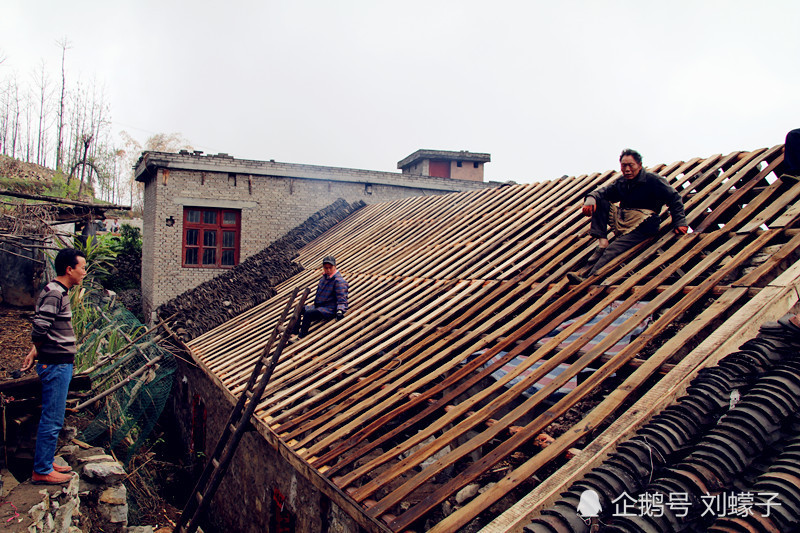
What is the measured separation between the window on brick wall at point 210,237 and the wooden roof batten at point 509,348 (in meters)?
7.86

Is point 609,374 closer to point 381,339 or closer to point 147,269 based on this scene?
point 381,339

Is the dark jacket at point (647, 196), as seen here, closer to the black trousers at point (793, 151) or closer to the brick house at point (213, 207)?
the black trousers at point (793, 151)

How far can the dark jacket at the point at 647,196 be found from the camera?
4605 mm

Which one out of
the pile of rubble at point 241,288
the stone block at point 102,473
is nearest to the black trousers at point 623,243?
the stone block at point 102,473

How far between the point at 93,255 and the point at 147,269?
6.67ft

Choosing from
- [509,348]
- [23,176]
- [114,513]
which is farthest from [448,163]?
[23,176]

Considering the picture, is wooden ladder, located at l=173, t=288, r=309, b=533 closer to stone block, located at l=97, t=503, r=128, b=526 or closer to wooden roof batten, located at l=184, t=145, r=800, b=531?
wooden roof batten, located at l=184, t=145, r=800, b=531

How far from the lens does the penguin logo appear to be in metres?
2.11

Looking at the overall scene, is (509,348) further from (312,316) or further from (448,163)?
(448,163)

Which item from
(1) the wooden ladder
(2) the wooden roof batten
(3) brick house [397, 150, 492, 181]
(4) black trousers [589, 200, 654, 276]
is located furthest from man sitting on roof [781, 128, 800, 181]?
(3) brick house [397, 150, 492, 181]

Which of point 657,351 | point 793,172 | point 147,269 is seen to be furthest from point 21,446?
point 147,269

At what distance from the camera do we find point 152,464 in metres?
9.70

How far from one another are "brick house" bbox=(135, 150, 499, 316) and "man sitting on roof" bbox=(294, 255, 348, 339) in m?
8.82

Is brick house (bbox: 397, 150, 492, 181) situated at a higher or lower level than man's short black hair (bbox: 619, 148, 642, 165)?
higher
